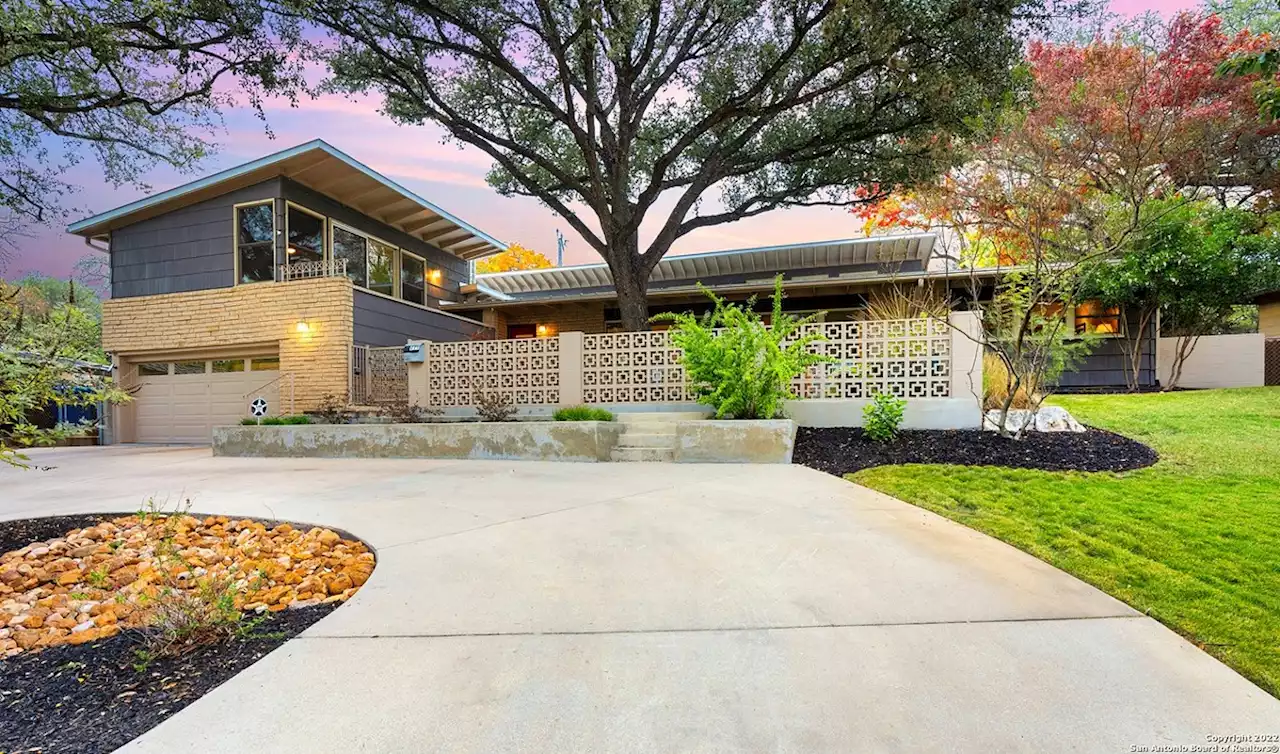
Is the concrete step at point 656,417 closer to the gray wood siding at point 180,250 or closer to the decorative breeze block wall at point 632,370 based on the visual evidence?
the decorative breeze block wall at point 632,370

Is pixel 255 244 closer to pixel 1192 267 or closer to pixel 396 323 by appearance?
pixel 396 323

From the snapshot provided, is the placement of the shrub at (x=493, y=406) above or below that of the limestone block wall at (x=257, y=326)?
below

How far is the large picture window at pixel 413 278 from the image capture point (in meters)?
14.1

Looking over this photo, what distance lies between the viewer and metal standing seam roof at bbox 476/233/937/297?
43.3 feet

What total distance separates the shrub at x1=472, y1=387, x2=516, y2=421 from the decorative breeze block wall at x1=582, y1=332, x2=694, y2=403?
1.20 m

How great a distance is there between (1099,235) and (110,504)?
1125 cm

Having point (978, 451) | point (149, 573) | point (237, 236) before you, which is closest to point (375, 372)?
point (237, 236)

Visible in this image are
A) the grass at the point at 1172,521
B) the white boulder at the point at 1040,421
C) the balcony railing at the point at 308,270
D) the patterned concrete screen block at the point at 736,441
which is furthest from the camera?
the balcony railing at the point at 308,270

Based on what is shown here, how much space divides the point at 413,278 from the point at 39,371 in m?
12.1

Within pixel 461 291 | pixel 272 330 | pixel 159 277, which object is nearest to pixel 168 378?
pixel 159 277

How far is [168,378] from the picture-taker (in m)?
12.3

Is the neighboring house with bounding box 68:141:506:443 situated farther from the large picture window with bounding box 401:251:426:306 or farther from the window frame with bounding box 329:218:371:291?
the large picture window with bounding box 401:251:426:306

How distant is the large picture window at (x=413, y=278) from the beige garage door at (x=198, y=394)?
3562 millimetres

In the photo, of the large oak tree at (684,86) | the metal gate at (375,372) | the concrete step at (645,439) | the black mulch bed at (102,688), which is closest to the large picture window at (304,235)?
the metal gate at (375,372)
